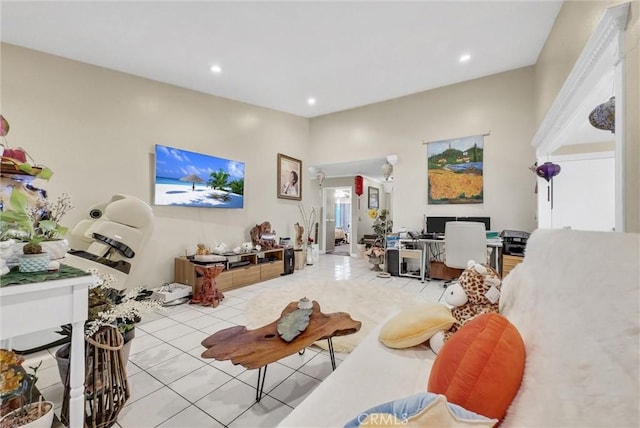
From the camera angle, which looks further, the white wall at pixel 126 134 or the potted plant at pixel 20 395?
the white wall at pixel 126 134

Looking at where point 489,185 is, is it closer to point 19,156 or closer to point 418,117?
point 418,117

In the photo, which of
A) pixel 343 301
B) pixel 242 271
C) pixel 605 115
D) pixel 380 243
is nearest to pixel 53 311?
pixel 343 301

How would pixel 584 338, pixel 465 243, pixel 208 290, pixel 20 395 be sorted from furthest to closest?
pixel 465 243, pixel 208 290, pixel 20 395, pixel 584 338

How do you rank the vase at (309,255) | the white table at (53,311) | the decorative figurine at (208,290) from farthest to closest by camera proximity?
the vase at (309,255) < the decorative figurine at (208,290) < the white table at (53,311)

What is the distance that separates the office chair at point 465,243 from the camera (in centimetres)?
343

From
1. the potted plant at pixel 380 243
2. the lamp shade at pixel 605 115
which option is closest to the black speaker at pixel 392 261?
the potted plant at pixel 380 243

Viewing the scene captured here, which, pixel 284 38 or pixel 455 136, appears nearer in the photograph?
pixel 284 38

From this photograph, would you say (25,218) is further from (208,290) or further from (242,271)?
(242,271)

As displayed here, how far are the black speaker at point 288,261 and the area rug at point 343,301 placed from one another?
2.69 ft

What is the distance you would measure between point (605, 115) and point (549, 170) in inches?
50.3

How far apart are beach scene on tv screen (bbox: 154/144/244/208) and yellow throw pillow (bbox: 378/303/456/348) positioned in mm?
3391

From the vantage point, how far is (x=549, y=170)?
10.2ft

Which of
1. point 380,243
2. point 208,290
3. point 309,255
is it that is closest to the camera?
point 208,290

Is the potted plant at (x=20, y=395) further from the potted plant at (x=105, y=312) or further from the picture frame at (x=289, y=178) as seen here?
the picture frame at (x=289, y=178)
